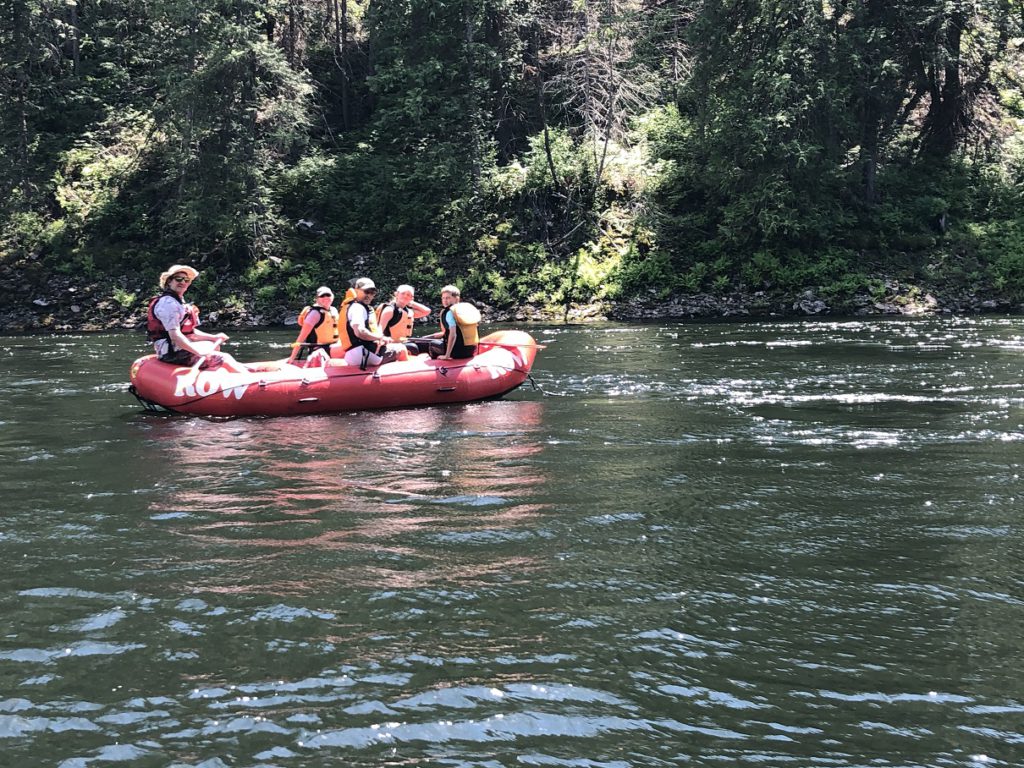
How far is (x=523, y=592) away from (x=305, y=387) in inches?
259

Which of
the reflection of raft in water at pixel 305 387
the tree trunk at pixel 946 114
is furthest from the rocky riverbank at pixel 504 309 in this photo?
the reflection of raft in water at pixel 305 387

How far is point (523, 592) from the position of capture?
5.11 meters

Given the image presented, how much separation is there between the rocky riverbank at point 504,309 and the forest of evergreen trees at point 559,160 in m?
0.32

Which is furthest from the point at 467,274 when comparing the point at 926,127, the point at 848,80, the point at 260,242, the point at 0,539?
the point at 0,539

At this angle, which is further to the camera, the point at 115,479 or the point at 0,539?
the point at 115,479

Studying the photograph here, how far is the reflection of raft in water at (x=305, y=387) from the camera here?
11008 mm

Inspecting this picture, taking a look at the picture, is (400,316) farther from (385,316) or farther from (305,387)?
(305,387)

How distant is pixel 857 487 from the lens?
7172 millimetres

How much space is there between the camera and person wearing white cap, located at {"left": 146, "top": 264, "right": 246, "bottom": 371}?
35.3 feet

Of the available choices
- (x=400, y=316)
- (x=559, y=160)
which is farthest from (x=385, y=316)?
(x=559, y=160)

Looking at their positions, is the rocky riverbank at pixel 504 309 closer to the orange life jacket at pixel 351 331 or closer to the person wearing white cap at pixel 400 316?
the person wearing white cap at pixel 400 316

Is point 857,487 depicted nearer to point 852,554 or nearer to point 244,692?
point 852,554

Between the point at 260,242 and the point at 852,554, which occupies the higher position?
the point at 260,242

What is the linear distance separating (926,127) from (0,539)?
2672cm
